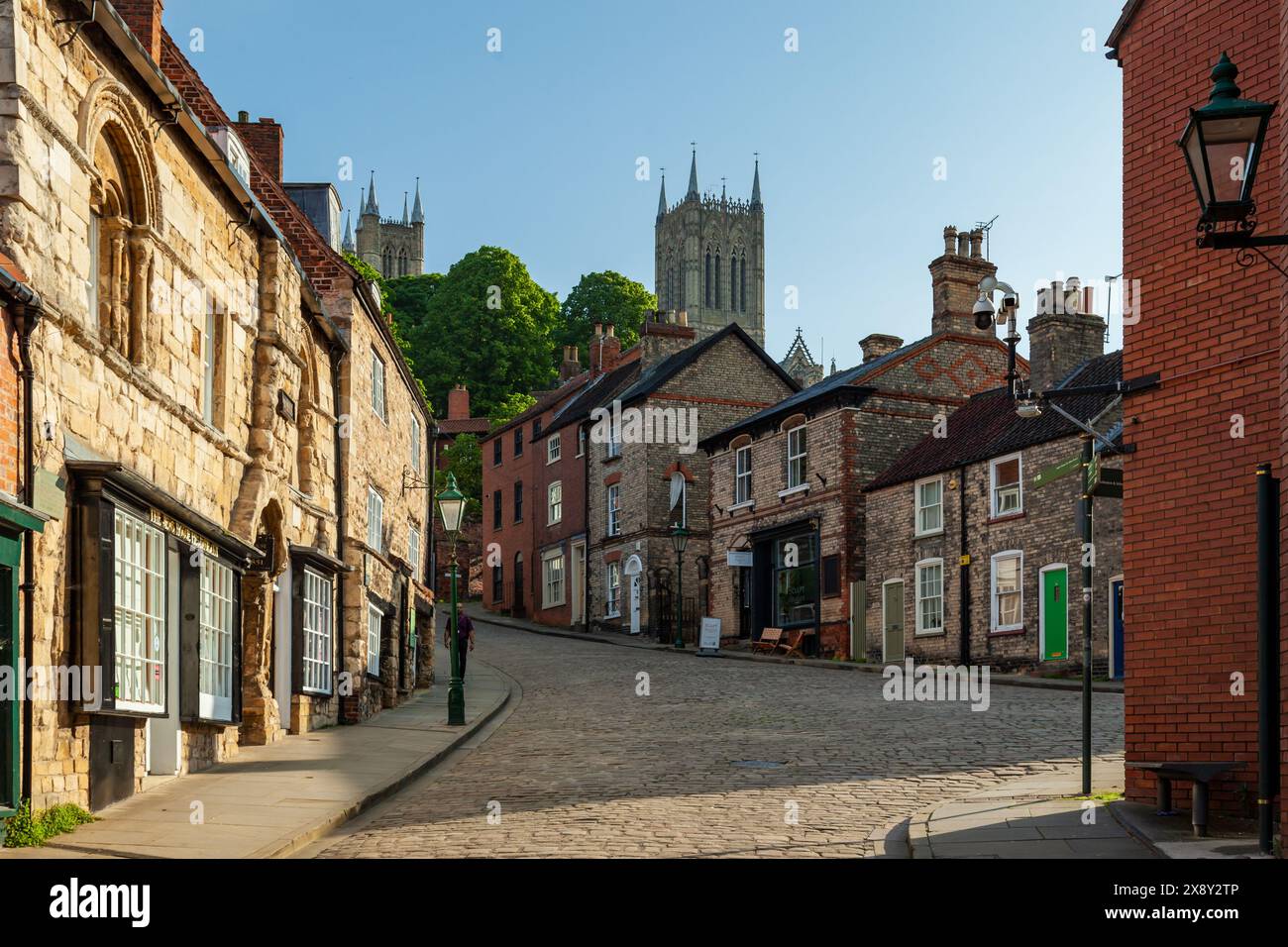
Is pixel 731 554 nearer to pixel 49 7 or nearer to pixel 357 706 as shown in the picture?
pixel 357 706

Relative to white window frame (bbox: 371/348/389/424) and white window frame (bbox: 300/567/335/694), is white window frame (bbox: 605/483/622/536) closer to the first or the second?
white window frame (bbox: 371/348/389/424)

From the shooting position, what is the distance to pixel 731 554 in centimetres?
4175

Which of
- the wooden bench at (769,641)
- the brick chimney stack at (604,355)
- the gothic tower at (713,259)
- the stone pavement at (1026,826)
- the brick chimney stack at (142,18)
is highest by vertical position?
the gothic tower at (713,259)

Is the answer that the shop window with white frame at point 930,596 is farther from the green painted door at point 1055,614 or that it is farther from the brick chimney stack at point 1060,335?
the brick chimney stack at point 1060,335

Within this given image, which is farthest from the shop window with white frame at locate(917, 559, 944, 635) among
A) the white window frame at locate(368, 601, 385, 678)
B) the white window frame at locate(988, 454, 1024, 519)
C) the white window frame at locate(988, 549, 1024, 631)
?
the white window frame at locate(368, 601, 385, 678)

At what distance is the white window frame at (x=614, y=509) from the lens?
47375 millimetres

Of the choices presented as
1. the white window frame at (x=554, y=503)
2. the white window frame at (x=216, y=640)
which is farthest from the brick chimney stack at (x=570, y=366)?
the white window frame at (x=216, y=640)

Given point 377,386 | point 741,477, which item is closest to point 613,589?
point 741,477

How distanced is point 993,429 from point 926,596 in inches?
163

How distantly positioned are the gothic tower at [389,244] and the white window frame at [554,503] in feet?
296

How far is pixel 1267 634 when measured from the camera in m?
9.16

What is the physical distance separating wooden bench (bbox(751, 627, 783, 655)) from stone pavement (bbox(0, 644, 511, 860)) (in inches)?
703

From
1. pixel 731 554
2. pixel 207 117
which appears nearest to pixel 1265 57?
pixel 207 117

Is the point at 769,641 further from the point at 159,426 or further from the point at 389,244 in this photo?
the point at 389,244
